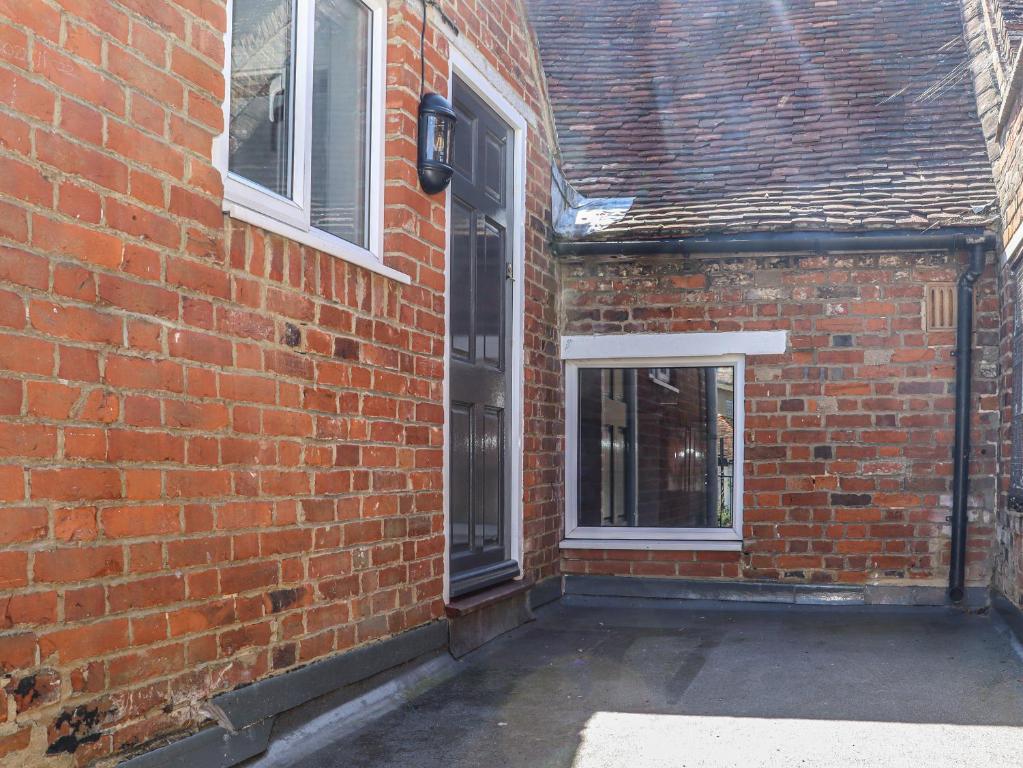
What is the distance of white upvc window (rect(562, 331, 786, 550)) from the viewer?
24.2 feet

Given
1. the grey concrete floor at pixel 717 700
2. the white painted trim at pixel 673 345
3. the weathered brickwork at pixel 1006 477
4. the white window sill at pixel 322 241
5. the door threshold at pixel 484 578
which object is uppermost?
the white window sill at pixel 322 241

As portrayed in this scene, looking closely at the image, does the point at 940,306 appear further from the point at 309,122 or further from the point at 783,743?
the point at 309,122

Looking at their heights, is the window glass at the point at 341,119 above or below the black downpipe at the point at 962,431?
above

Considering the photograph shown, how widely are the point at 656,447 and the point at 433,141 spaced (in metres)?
3.55

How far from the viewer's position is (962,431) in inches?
274

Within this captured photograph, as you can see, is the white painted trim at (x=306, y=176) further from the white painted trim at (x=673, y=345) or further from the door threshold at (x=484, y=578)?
the white painted trim at (x=673, y=345)

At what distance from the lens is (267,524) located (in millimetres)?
3662

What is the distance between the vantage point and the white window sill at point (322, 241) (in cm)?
349

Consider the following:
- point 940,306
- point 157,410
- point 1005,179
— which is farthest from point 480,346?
point 1005,179

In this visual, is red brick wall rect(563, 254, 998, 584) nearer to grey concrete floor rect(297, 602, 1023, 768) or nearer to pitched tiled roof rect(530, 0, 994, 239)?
pitched tiled roof rect(530, 0, 994, 239)

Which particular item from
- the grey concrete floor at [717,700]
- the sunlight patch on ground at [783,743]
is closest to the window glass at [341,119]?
the grey concrete floor at [717,700]

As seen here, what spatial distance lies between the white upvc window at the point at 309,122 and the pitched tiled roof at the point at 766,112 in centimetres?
299

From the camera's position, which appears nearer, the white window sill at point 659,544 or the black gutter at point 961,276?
the black gutter at point 961,276

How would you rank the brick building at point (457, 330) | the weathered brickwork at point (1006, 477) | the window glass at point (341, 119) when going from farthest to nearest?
1. the weathered brickwork at point (1006, 477)
2. the window glass at point (341, 119)
3. the brick building at point (457, 330)
